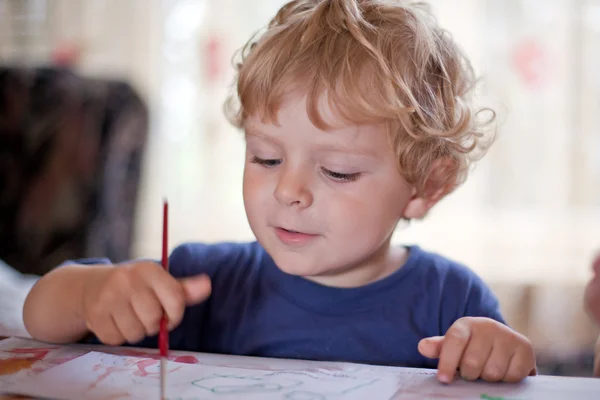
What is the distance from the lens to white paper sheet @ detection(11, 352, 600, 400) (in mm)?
636

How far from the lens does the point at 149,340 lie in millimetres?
984

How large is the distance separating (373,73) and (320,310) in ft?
1.10

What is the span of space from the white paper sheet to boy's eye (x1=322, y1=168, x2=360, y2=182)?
0.23 m

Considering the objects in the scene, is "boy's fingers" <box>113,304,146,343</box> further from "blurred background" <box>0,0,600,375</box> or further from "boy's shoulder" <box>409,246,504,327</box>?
"blurred background" <box>0,0,600,375</box>

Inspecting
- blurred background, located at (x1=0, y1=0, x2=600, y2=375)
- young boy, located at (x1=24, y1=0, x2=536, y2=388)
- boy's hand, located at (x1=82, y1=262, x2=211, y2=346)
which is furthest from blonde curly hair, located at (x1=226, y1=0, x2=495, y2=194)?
blurred background, located at (x1=0, y1=0, x2=600, y2=375)

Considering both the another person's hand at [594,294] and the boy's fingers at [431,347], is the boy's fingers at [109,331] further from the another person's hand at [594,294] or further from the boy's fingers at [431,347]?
the another person's hand at [594,294]

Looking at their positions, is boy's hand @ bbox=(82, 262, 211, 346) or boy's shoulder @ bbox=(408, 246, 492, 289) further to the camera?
boy's shoulder @ bbox=(408, 246, 492, 289)

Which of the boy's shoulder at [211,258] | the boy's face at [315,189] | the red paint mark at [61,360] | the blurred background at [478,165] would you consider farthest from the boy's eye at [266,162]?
the blurred background at [478,165]

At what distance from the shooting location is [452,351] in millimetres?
731

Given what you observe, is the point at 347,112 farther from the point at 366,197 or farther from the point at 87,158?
the point at 87,158

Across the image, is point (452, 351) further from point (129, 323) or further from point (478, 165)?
point (478, 165)

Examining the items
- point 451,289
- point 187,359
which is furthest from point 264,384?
point 451,289

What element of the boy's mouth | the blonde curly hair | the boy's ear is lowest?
the boy's mouth

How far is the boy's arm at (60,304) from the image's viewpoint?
2.72 feet
